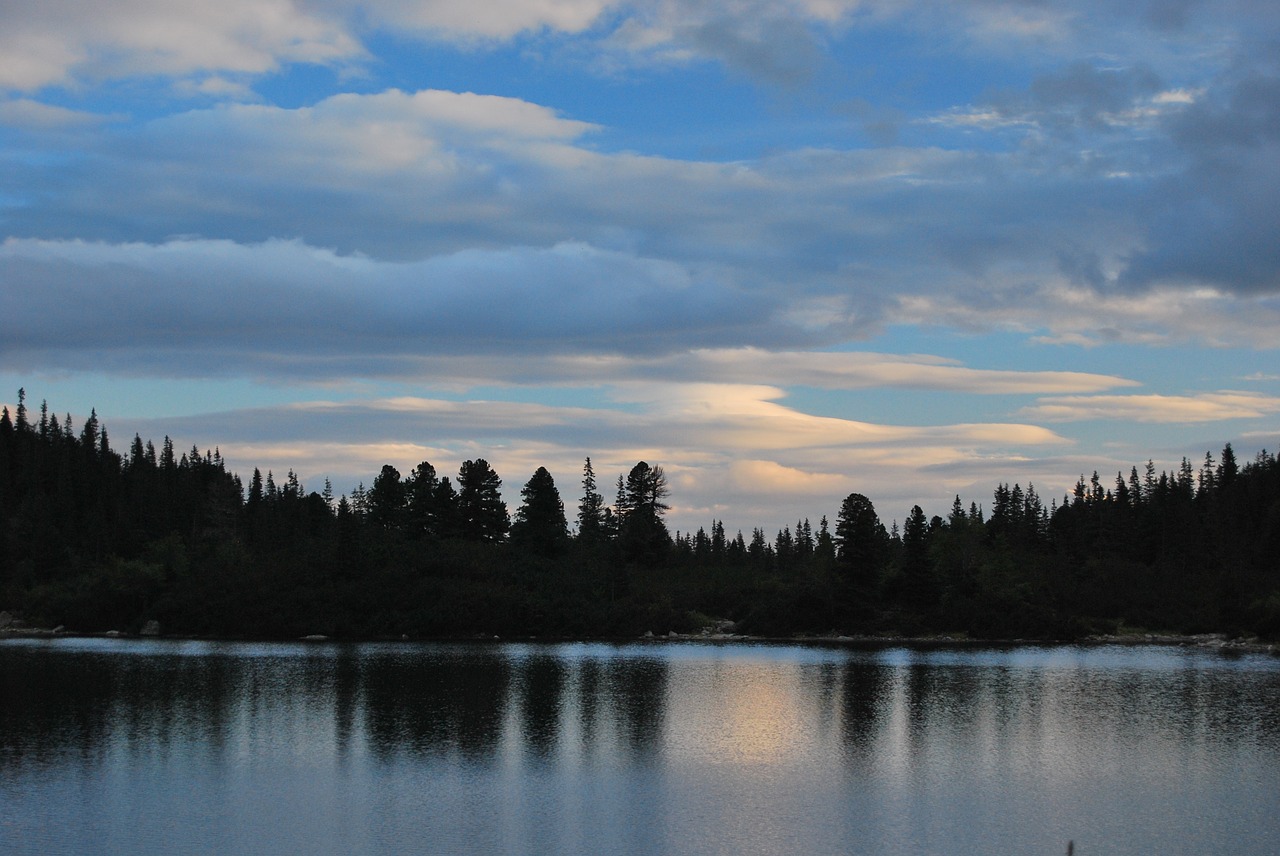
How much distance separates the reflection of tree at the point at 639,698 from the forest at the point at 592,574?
139 feet

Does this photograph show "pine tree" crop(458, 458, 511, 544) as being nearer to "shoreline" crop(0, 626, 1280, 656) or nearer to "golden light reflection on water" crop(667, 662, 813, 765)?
"shoreline" crop(0, 626, 1280, 656)

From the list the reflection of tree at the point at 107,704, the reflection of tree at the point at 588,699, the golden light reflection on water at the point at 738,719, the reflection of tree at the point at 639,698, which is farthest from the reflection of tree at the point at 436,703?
the golden light reflection on water at the point at 738,719

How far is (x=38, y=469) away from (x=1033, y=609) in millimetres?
159914

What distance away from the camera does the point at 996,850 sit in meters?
34.9

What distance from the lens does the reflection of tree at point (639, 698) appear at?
5676 centimetres

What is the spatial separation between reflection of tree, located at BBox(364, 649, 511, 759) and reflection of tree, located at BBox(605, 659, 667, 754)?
676cm

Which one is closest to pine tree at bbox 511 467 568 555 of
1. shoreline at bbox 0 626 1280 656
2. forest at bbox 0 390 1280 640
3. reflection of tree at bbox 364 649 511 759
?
forest at bbox 0 390 1280 640

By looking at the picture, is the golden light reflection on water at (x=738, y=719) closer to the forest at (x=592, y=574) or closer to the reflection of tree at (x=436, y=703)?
the reflection of tree at (x=436, y=703)

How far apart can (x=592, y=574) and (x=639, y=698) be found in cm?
7577

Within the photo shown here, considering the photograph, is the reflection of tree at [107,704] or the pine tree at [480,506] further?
the pine tree at [480,506]

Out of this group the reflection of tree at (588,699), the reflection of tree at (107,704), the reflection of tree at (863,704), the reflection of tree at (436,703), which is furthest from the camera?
the reflection of tree at (588,699)

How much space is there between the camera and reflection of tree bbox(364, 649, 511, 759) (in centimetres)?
5406

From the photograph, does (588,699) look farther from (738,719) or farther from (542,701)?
(738,719)

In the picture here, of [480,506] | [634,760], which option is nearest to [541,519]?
[480,506]
